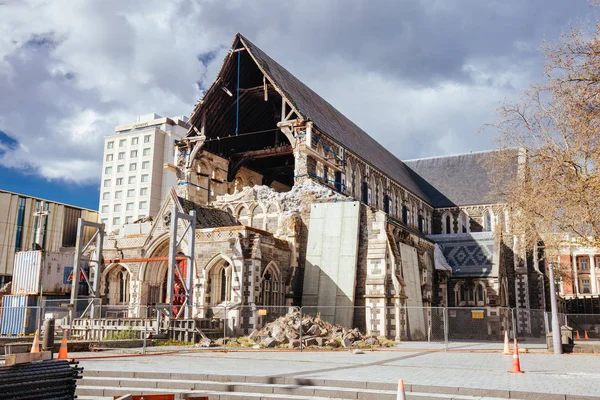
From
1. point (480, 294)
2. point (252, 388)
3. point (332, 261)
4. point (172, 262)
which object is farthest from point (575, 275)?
point (252, 388)

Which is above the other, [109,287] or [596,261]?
[596,261]

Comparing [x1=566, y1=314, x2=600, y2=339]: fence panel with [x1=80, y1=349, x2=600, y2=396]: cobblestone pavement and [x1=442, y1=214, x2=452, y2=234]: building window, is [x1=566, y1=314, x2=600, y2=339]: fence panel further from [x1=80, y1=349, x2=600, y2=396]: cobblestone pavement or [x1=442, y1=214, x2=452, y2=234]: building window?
[x1=80, y1=349, x2=600, y2=396]: cobblestone pavement

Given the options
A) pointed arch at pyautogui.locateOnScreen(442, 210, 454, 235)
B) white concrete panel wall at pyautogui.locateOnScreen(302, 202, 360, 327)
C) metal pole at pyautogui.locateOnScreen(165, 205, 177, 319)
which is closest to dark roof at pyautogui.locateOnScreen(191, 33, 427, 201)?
pointed arch at pyautogui.locateOnScreen(442, 210, 454, 235)

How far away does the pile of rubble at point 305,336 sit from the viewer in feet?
67.3

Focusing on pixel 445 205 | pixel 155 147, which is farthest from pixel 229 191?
pixel 155 147

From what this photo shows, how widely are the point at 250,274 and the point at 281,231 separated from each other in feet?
17.2

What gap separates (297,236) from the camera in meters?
28.1

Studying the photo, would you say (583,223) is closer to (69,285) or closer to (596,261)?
(69,285)

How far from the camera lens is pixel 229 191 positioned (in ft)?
120

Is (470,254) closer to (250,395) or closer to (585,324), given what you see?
(585,324)

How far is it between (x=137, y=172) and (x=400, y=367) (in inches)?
3078

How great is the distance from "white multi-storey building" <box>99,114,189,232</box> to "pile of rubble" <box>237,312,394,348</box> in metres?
64.9

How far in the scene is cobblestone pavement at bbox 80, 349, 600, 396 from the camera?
11.0 m

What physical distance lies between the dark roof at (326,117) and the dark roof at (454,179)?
3614 mm
